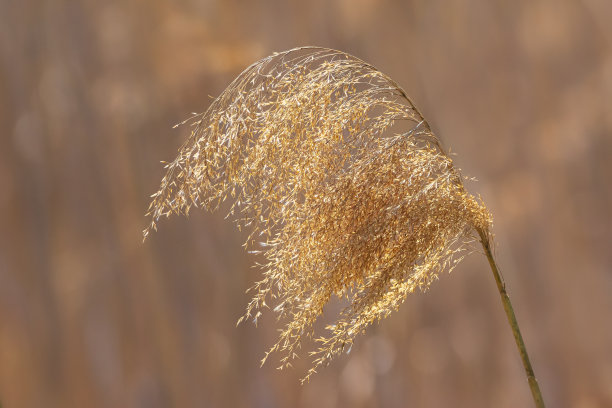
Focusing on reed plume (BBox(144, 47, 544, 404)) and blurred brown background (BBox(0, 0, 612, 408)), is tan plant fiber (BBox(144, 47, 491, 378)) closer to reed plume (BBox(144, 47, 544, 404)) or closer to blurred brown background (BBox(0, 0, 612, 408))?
reed plume (BBox(144, 47, 544, 404))

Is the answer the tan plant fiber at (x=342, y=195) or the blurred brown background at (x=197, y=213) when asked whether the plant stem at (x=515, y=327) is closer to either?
the tan plant fiber at (x=342, y=195)

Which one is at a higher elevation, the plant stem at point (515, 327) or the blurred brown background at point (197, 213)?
the blurred brown background at point (197, 213)

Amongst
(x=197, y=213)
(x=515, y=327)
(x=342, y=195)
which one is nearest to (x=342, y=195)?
(x=342, y=195)

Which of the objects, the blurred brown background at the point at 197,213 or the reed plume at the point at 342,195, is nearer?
the reed plume at the point at 342,195

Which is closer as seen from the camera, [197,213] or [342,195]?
[342,195]

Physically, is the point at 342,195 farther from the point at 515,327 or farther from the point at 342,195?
the point at 515,327

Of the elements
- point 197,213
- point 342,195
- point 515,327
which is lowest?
point 515,327

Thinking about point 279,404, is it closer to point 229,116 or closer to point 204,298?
point 204,298

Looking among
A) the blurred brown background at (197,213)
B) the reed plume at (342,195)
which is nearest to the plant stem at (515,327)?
the reed plume at (342,195)

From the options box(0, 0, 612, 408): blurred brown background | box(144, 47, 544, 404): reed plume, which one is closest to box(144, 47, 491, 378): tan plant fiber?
box(144, 47, 544, 404): reed plume
